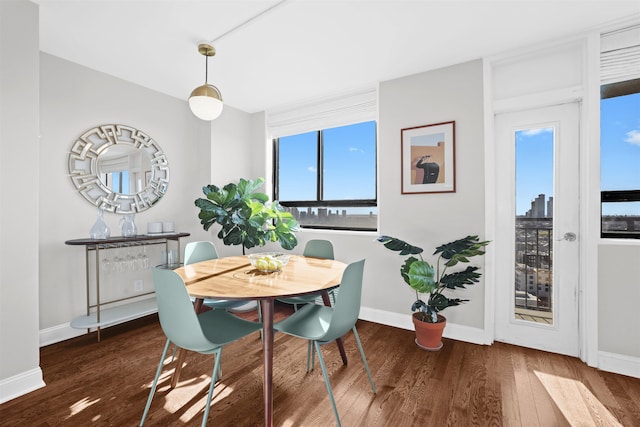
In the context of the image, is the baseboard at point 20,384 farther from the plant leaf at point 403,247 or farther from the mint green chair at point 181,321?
the plant leaf at point 403,247

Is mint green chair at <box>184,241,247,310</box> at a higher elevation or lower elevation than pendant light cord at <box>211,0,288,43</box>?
lower

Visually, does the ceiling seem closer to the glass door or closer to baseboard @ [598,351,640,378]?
the glass door

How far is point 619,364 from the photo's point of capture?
212cm

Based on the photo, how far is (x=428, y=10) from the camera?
1985 mm

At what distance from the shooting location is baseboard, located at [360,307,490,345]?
2.60 m

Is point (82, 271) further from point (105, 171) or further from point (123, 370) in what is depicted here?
point (123, 370)

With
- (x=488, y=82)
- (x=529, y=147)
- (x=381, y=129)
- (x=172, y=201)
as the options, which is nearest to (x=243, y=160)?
(x=172, y=201)

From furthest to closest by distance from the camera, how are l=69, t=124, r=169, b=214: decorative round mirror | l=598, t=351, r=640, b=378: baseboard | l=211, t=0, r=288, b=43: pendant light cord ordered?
l=69, t=124, r=169, b=214: decorative round mirror
l=598, t=351, r=640, b=378: baseboard
l=211, t=0, r=288, b=43: pendant light cord

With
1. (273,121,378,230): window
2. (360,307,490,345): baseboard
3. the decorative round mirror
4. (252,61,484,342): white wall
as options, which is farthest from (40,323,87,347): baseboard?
(360,307,490,345): baseboard

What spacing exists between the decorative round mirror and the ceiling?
678 mm

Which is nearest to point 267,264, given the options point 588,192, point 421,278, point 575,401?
point 421,278

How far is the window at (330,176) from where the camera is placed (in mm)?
3449

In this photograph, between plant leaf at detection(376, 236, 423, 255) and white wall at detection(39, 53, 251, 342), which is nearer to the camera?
plant leaf at detection(376, 236, 423, 255)

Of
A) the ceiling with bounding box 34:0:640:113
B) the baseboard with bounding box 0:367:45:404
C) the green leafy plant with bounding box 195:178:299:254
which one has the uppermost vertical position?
the ceiling with bounding box 34:0:640:113
